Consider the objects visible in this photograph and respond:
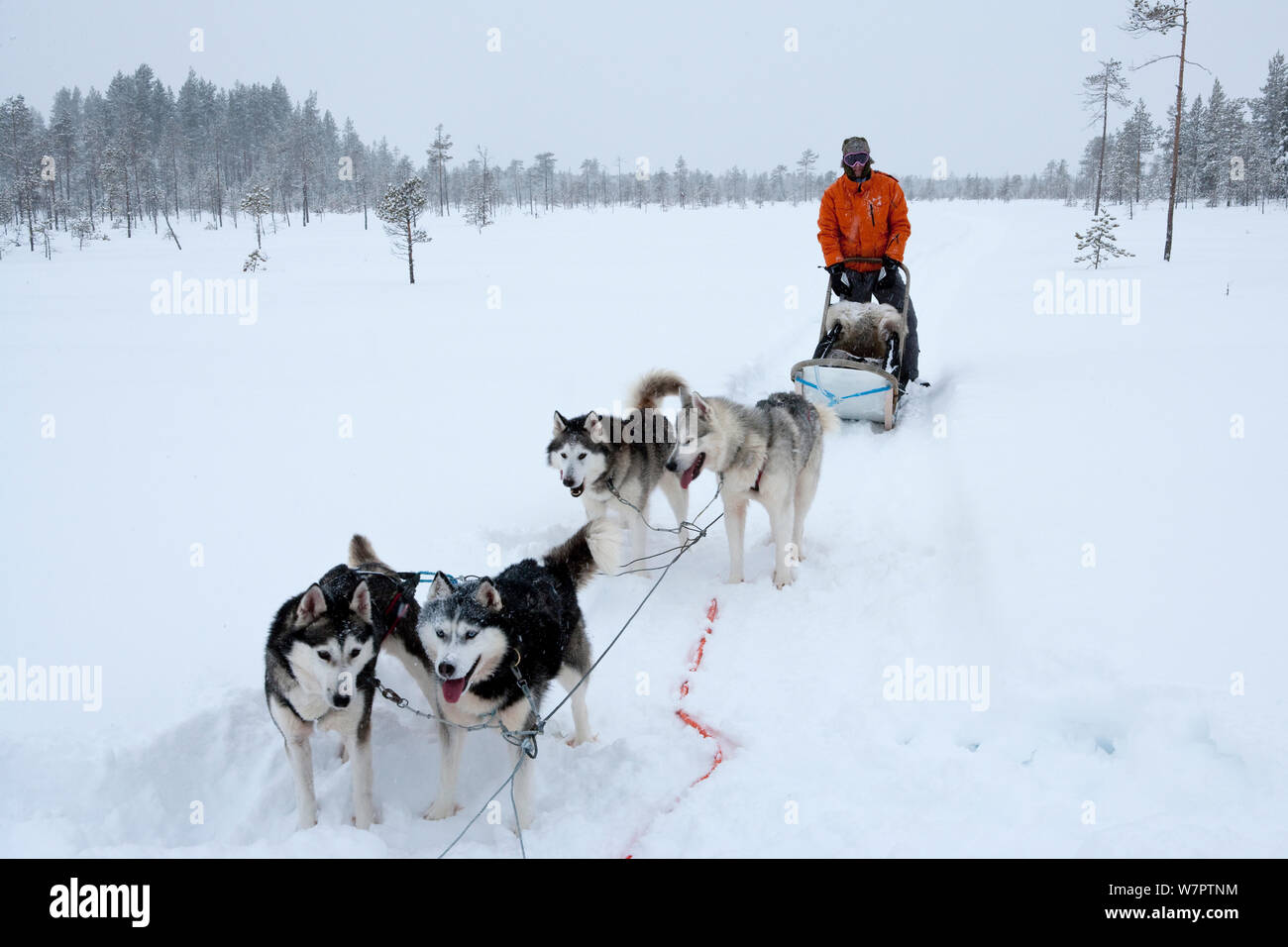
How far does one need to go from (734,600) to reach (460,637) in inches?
82.8

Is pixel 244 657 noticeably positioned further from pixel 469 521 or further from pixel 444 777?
pixel 469 521

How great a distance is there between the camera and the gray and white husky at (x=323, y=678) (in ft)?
8.21

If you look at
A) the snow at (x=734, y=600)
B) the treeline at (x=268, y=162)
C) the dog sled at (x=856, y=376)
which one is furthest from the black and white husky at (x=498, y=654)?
the treeline at (x=268, y=162)

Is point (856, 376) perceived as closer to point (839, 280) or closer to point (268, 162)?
point (839, 280)

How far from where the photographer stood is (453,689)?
8.23ft

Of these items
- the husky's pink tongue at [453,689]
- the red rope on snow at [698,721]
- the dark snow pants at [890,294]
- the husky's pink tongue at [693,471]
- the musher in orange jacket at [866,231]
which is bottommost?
the red rope on snow at [698,721]

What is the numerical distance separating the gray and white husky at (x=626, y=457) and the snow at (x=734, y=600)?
498mm

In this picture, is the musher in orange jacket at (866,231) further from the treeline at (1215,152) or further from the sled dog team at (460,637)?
the treeline at (1215,152)

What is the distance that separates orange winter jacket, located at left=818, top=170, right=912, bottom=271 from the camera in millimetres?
6754

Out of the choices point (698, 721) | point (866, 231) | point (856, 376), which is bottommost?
point (698, 721)

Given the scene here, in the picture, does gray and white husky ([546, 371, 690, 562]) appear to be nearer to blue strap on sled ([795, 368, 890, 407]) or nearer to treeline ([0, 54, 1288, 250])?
blue strap on sled ([795, 368, 890, 407])

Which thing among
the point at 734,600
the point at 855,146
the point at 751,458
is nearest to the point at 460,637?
the point at 734,600
